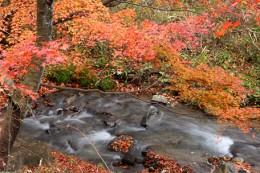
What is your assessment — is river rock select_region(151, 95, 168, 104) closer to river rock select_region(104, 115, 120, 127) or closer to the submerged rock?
river rock select_region(104, 115, 120, 127)

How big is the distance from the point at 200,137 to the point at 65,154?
490 centimetres

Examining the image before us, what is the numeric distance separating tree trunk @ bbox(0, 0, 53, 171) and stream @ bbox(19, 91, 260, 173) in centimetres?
357

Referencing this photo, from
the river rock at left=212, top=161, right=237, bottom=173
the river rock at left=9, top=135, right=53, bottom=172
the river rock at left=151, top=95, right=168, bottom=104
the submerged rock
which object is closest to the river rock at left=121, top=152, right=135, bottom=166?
the submerged rock

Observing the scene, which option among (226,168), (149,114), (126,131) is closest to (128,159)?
(126,131)

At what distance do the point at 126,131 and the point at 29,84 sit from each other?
5.78m

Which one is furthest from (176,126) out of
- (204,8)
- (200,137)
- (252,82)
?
(204,8)

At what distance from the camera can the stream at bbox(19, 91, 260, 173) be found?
9.59 meters

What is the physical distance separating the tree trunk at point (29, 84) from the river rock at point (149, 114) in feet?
20.1

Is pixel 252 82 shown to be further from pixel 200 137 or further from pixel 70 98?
pixel 70 98

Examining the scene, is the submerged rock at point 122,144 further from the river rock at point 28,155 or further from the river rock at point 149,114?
the river rock at point 28,155

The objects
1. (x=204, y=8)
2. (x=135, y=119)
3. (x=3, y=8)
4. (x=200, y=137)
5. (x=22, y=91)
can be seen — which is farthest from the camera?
(x=204, y=8)

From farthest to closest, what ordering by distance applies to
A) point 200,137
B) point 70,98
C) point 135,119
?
point 70,98 < point 135,119 < point 200,137

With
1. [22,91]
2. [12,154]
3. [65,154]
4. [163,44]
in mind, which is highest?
[163,44]

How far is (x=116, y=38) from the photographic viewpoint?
29.8 ft
